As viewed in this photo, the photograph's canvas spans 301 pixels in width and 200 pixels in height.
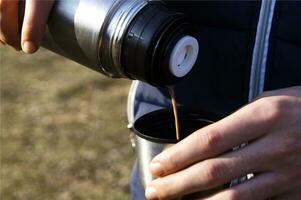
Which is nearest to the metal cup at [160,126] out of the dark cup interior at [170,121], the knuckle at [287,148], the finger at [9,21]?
the dark cup interior at [170,121]

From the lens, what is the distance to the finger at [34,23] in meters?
0.70

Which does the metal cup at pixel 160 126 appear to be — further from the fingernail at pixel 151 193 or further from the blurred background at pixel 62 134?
the blurred background at pixel 62 134

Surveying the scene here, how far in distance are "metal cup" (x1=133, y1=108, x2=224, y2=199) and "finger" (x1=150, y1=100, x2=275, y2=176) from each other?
0.20 ft

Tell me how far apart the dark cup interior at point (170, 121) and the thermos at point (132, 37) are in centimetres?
4

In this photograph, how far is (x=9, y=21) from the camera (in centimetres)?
75

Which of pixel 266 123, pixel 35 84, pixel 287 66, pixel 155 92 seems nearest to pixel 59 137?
pixel 35 84

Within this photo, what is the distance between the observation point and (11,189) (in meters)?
1.84

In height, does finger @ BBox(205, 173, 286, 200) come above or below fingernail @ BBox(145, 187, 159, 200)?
above

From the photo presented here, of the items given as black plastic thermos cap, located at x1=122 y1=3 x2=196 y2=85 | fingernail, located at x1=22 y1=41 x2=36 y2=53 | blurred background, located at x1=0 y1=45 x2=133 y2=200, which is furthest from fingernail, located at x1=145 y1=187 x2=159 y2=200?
blurred background, located at x1=0 y1=45 x2=133 y2=200

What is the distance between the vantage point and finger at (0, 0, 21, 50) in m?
0.74

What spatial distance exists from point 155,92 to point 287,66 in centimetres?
19

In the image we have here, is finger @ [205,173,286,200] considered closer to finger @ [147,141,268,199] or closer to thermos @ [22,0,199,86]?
finger @ [147,141,268,199]

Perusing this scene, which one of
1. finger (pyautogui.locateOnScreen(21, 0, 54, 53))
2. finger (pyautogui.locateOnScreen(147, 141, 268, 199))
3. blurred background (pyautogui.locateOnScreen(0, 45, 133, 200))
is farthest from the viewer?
blurred background (pyautogui.locateOnScreen(0, 45, 133, 200))

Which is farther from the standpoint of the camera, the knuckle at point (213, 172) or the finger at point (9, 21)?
the finger at point (9, 21)
